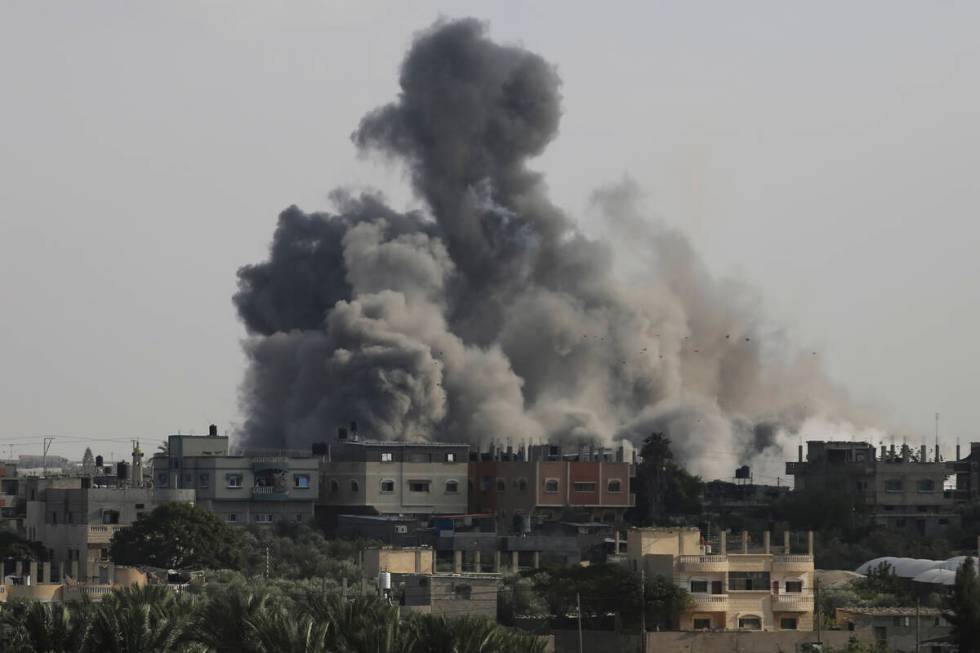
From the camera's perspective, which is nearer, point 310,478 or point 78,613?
point 78,613

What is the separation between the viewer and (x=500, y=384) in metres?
134

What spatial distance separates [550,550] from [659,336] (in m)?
53.6

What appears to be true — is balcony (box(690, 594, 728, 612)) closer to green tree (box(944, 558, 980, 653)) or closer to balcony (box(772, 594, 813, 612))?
balcony (box(772, 594, 813, 612))

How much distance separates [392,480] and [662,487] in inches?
548

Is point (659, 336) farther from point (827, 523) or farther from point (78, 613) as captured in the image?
point (78, 613)

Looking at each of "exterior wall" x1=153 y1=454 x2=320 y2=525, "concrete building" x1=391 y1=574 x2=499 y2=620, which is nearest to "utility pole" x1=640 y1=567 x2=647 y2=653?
"concrete building" x1=391 y1=574 x2=499 y2=620

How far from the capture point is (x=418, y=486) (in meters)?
109

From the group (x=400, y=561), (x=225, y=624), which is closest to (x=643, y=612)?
(x=400, y=561)

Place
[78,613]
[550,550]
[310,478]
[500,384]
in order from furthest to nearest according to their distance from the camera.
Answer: [500,384] → [310,478] → [550,550] → [78,613]

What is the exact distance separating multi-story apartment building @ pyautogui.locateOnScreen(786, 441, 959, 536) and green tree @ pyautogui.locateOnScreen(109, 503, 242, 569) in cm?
3424

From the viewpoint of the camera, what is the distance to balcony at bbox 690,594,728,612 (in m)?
68.7

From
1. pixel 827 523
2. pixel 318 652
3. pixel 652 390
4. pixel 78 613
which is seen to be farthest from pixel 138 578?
pixel 652 390

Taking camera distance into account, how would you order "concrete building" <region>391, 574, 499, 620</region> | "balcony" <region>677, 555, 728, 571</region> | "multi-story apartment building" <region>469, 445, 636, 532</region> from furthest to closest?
"multi-story apartment building" <region>469, 445, 636, 532</region>, "balcony" <region>677, 555, 728, 571</region>, "concrete building" <region>391, 574, 499, 620</region>

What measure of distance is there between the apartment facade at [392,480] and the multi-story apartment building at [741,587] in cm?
3726
